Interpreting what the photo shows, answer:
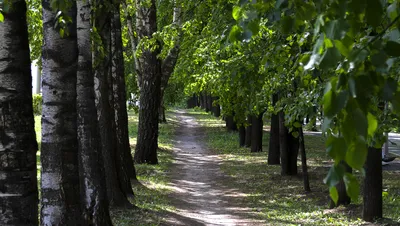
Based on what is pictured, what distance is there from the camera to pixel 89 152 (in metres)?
10.2

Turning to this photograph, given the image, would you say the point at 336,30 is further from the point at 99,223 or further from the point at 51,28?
the point at 99,223

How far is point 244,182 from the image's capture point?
2042 cm

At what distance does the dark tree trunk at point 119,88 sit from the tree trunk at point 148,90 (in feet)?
14.9

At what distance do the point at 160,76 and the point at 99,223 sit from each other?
12019mm

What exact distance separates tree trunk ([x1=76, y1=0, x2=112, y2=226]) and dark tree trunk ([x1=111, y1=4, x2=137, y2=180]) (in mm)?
3777

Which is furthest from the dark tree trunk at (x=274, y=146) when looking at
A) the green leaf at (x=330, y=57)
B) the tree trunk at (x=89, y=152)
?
the green leaf at (x=330, y=57)

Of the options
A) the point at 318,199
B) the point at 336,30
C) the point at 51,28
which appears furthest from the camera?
the point at 318,199

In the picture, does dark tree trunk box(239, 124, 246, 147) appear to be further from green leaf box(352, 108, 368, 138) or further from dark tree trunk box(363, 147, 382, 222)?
green leaf box(352, 108, 368, 138)

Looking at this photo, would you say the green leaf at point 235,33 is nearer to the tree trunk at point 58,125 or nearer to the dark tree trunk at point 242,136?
the tree trunk at point 58,125

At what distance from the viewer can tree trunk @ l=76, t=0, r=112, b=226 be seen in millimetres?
9055

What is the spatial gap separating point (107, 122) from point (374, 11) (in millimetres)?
11337

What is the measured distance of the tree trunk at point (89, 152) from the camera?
29.7ft

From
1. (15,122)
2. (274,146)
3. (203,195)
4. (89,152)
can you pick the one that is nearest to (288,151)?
(274,146)

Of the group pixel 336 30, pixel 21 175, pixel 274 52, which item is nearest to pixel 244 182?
pixel 274 52
